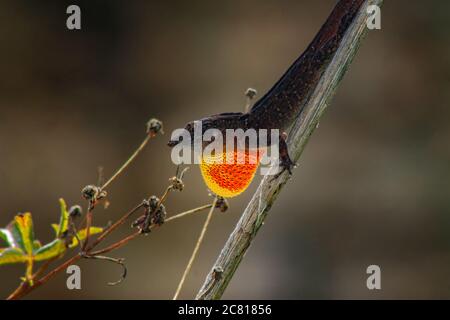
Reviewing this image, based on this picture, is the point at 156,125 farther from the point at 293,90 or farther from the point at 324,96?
the point at 293,90

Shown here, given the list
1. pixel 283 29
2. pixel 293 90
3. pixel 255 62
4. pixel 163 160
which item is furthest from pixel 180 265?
pixel 293 90

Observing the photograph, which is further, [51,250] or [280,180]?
[280,180]

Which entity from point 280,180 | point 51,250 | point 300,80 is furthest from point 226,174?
point 300,80

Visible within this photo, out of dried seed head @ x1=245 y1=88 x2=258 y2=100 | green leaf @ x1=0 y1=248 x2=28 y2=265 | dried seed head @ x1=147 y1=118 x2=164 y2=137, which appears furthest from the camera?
dried seed head @ x1=245 y1=88 x2=258 y2=100

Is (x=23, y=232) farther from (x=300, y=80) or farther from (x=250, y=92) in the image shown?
(x=300, y=80)

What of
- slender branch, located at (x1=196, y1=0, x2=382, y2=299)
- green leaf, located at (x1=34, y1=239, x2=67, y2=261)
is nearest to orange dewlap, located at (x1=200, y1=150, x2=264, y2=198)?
slender branch, located at (x1=196, y1=0, x2=382, y2=299)

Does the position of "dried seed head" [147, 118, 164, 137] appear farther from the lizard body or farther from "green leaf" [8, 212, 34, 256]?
the lizard body
